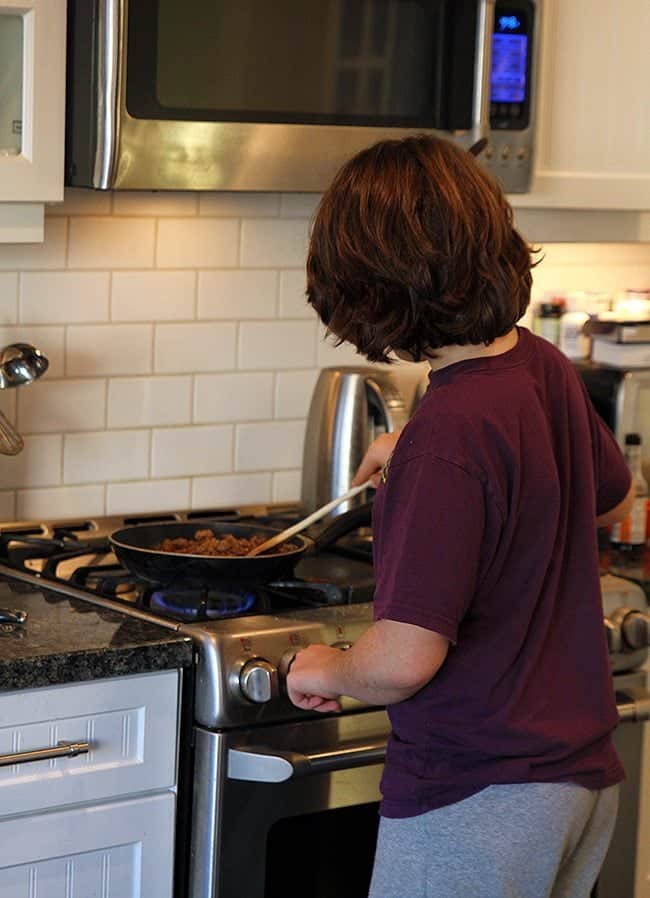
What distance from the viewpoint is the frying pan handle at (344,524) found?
234 cm

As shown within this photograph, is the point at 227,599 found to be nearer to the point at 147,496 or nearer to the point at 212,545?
the point at 212,545

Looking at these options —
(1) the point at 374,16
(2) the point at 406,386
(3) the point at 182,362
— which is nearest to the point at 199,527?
(3) the point at 182,362

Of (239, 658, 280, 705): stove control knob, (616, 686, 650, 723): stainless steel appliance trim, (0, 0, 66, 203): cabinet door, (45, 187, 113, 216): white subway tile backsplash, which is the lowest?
(616, 686, 650, 723): stainless steel appliance trim

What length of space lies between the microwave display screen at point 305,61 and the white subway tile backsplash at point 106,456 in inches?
24.8

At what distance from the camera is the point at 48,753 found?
180 cm

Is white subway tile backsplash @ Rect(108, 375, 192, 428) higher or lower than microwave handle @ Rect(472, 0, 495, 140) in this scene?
lower

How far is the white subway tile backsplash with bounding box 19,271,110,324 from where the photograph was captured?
2.39m

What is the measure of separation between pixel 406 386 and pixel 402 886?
1265 millimetres

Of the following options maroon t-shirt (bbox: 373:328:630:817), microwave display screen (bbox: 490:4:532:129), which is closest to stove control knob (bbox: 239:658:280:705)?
maroon t-shirt (bbox: 373:328:630:817)

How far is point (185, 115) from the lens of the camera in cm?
208

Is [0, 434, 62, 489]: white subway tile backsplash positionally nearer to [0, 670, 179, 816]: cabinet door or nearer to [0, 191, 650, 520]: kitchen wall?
[0, 191, 650, 520]: kitchen wall

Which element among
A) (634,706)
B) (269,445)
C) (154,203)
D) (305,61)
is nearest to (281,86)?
(305,61)

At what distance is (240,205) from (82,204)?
286mm

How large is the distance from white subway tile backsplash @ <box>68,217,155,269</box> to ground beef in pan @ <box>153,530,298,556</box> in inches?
19.4
